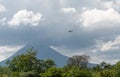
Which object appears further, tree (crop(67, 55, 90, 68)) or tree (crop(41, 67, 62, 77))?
tree (crop(67, 55, 90, 68))

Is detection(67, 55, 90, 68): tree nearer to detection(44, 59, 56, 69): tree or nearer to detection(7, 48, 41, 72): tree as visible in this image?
detection(44, 59, 56, 69): tree

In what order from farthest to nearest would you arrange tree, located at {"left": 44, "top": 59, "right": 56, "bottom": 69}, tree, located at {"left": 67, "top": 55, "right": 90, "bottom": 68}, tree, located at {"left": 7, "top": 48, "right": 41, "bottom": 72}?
tree, located at {"left": 67, "top": 55, "right": 90, "bottom": 68}, tree, located at {"left": 44, "top": 59, "right": 56, "bottom": 69}, tree, located at {"left": 7, "top": 48, "right": 41, "bottom": 72}

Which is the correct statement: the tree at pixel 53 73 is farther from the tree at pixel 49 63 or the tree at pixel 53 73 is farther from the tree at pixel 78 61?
the tree at pixel 78 61

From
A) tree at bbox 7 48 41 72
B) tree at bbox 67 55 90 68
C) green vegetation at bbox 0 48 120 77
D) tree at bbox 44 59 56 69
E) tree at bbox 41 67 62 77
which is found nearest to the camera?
tree at bbox 41 67 62 77

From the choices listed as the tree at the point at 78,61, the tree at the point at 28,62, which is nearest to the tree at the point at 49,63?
the tree at the point at 28,62

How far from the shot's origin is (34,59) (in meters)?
121

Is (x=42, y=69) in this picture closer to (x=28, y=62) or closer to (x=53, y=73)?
(x=28, y=62)

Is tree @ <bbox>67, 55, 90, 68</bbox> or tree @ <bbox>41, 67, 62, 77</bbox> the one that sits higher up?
tree @ <bbox>67, 55, 90, 68</bbox>

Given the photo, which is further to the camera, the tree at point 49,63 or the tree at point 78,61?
the tree at point 78,61

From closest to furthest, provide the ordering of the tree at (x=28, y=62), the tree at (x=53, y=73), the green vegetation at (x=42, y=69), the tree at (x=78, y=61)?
the tree at (x=53, y=73), the green vegetation at (x=42, y=69), the tree at (x=28, y=62), the tree at (x=78, y=61)

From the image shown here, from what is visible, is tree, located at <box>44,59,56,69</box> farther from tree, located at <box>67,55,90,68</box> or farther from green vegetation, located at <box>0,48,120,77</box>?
tree, located at <box>67,55,90,68</box>

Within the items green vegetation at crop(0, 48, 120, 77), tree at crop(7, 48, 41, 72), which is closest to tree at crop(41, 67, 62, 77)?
green vegetation at crop(0, 48, 120, 77)

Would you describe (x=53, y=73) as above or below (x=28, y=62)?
below

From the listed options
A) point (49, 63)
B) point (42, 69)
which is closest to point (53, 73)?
point (42, 69)
